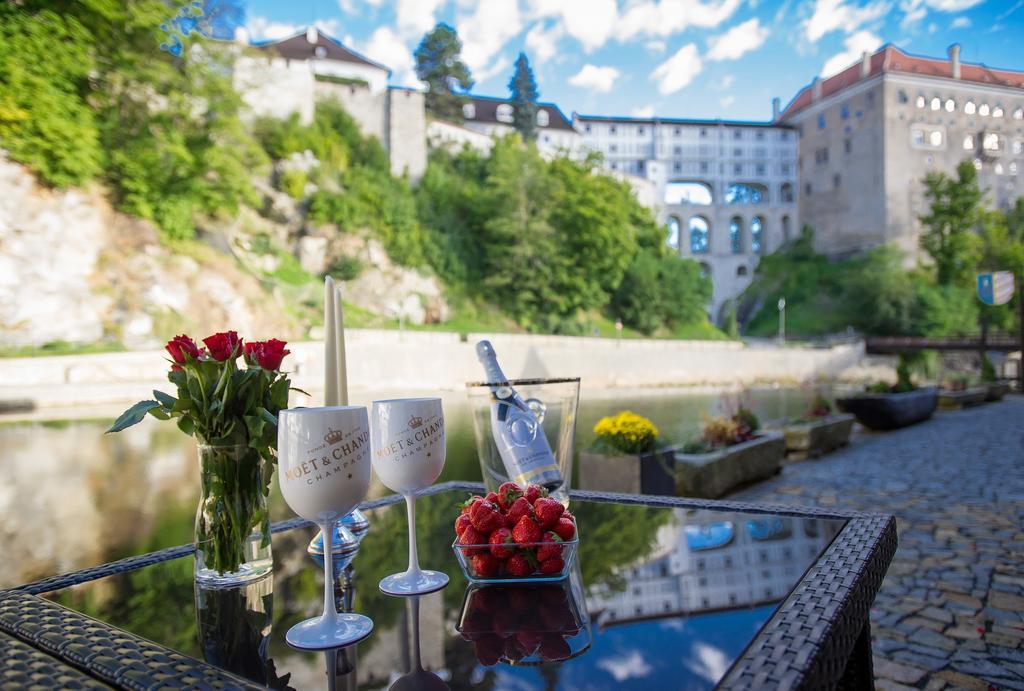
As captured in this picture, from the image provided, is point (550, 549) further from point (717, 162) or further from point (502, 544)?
point (717, 162)

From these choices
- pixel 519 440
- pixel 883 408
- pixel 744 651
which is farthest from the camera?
pixel 883 408

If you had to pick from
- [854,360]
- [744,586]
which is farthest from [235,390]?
[854,360]

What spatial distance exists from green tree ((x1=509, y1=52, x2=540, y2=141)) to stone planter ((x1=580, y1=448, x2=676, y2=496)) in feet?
105

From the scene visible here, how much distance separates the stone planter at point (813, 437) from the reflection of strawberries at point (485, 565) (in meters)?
5.77

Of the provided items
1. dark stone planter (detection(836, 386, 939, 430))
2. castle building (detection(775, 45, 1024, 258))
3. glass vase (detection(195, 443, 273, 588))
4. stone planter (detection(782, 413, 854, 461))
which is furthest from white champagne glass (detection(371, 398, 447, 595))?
castle building (detection(775, 45, 1024, 258))

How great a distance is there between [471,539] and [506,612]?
0.42 feet

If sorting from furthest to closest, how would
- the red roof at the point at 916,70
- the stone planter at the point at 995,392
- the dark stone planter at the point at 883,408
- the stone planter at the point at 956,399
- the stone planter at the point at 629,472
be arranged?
the red roof at the point at 916,70 → the stone planter at the point at 995,392 → the stone planter at the point at 956,399 → the dark stone planter at the point at 883,408 → the stone planter at the point at 629,472

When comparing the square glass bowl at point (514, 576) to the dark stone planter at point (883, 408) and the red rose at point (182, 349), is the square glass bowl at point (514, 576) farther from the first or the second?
the dark stone planter at point (883, 408)

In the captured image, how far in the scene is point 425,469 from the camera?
86cm

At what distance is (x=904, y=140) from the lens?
116 ft

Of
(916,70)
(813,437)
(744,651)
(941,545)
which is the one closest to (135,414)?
(744,651)

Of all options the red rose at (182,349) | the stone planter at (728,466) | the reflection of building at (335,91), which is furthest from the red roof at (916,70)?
the red rose at (182,349)

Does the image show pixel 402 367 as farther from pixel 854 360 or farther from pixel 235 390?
pixel 854 360

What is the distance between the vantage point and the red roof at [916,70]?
119 feet
